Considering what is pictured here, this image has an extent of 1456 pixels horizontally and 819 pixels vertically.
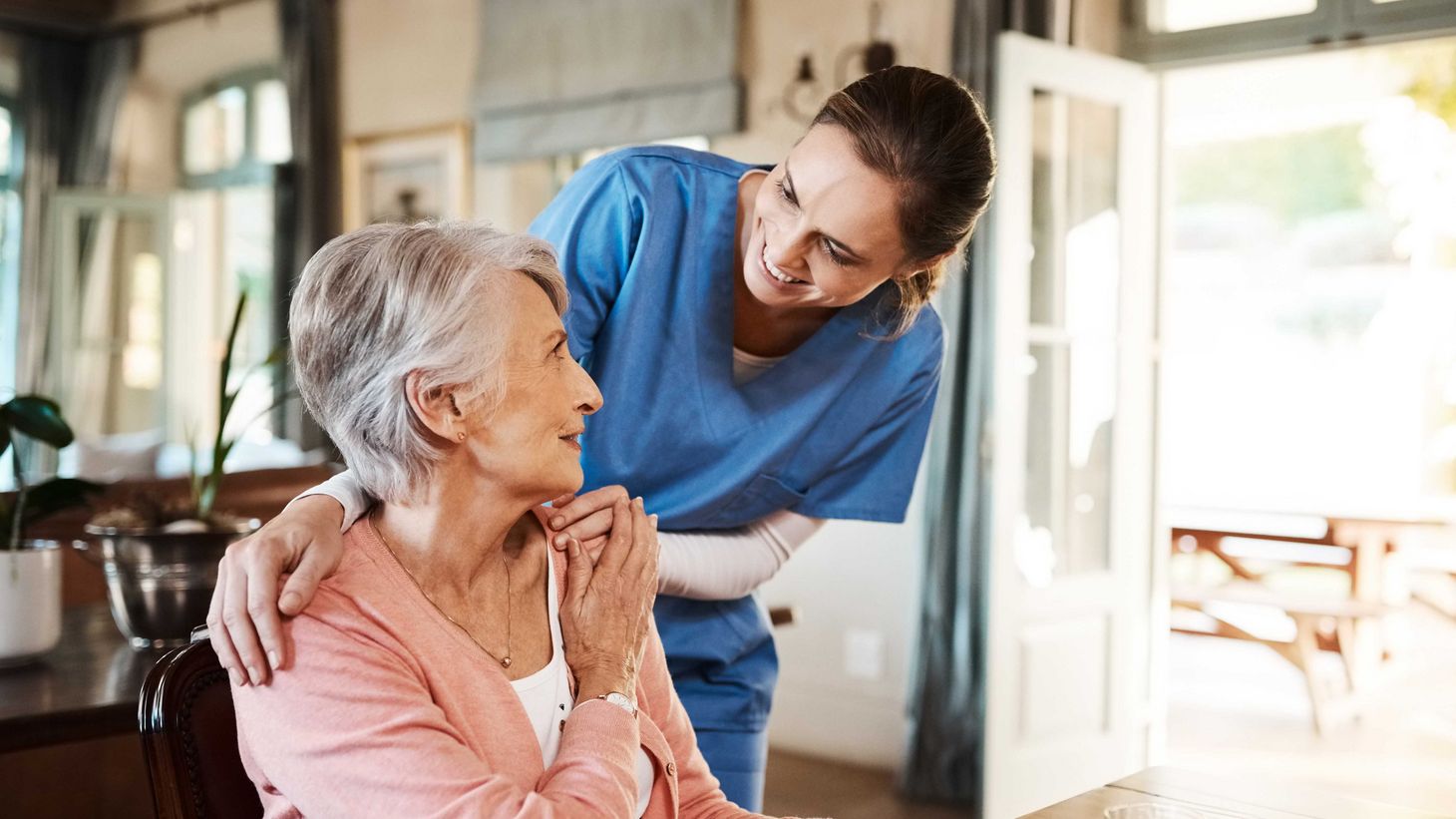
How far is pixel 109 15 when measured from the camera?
7.57 meters

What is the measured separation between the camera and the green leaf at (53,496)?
1800 millimetres

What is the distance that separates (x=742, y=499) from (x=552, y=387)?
1.74 ft

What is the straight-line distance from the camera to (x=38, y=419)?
5.78 ft

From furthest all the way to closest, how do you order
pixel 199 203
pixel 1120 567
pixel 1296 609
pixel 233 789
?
1. pixel 199 203
2. pixel 1296 609
3. pixel 1120 567
4. pixel 233 789

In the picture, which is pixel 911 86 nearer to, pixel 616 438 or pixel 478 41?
pixel 616 438

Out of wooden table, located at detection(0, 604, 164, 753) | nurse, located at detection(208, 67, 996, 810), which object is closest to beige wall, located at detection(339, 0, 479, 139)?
wooden table, located at detection(0, 604, 164, 753)

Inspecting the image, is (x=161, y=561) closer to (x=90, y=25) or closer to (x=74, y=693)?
(x=74, y=693)

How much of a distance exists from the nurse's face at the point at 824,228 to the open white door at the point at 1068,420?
222 centimetres

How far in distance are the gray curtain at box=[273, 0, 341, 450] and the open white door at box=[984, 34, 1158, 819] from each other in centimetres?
368

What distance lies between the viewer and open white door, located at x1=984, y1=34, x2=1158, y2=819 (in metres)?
3.68

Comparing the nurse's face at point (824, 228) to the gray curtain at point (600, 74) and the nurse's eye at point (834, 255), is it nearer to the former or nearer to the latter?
the nurse's eye at point (834, 255)

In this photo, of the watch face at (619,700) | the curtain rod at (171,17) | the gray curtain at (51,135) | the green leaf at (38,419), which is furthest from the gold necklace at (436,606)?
the gray curtain at (51,135)

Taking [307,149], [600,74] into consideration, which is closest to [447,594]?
[600,74]

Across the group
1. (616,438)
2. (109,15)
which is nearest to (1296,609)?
(616,438)
